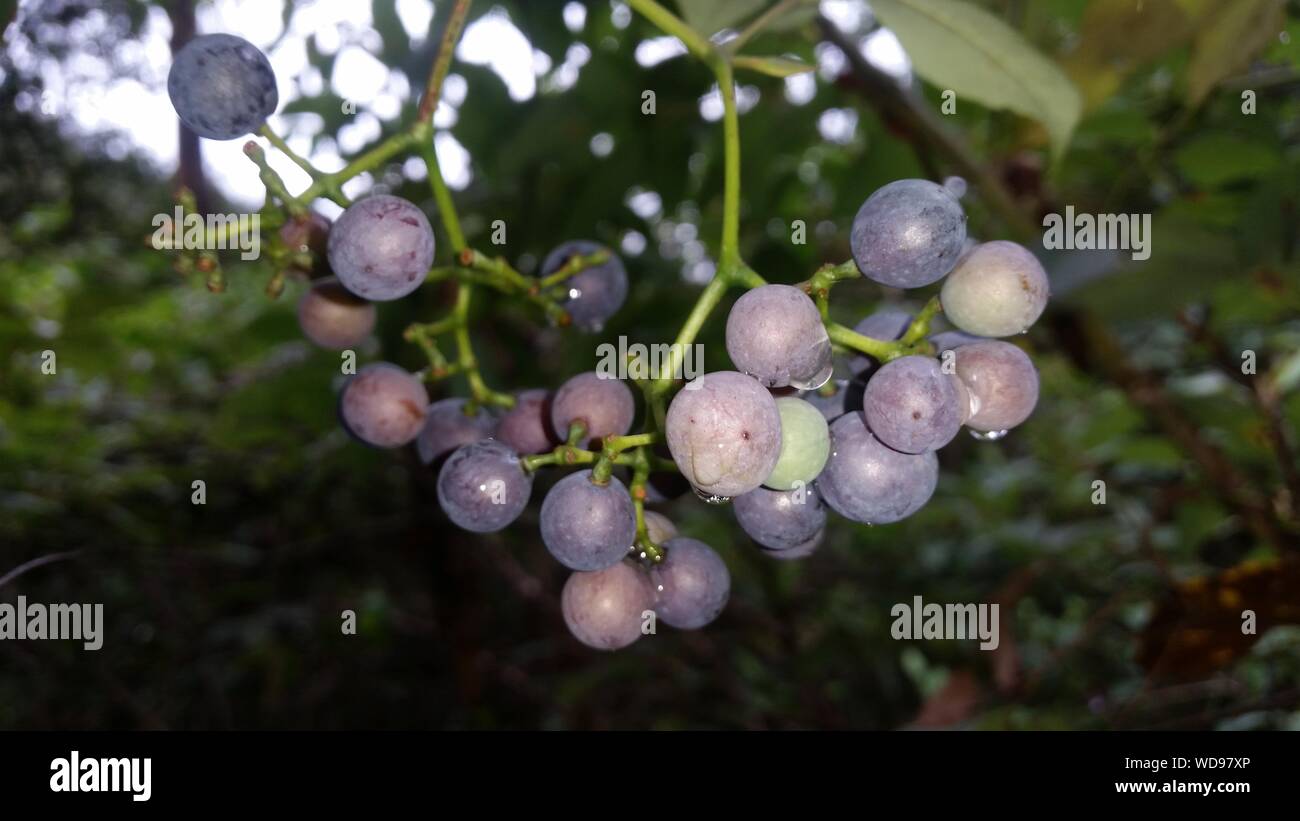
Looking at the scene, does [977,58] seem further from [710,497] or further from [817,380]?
[710,497]

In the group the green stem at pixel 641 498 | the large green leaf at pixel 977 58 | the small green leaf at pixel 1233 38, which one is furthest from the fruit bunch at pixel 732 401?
the small green leaf at pixel 1233 38

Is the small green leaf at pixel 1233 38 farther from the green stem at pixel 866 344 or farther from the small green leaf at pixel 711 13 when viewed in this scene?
the green stem at pixel 866 344

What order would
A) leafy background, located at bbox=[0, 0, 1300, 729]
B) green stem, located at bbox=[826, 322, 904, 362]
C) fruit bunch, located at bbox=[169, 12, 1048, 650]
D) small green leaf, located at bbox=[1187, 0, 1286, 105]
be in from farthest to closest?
leafy background, located at bbox=[0, 0, 1300, 729] < small green leaf, located at bbox=[1187, 0, 1286, 105] < green stem, located at bbox=[826, 322, 904, 362] < fruit bunch, located at bbox=[169, 12, 1048, 650]

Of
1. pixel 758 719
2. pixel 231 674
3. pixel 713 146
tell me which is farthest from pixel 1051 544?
pixel 231 674

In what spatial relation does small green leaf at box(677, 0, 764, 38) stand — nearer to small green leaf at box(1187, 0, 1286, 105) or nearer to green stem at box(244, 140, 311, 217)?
green stem at box(244, 140, 311, 217)

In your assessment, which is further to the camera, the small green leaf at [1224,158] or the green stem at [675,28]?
the small green leaf at [1224,158]

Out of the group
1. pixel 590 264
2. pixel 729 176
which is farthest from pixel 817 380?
pixel 590 264

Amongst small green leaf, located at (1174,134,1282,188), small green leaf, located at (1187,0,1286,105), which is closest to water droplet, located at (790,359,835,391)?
small green leaf, located at (1187,0,1286,105)

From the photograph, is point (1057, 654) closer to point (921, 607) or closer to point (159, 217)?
point (921, 607)
